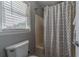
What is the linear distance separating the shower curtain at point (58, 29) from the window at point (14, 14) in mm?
518

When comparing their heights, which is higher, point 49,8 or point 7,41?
point 49,8

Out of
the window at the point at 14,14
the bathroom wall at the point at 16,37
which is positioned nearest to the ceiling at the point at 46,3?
the bathroom wall at the point at 16,37

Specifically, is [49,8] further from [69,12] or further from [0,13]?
[0,13]

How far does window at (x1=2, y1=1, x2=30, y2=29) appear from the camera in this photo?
1522mm

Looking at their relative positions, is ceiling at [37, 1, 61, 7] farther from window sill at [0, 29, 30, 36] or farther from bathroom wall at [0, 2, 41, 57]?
window sill at [0, 29, 30, 36]

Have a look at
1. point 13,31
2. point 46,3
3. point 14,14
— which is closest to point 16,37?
point 13,31

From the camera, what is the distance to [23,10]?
6.98 ft

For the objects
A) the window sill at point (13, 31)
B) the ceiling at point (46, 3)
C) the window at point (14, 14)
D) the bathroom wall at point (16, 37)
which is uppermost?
the ceiling at point (46, 3)

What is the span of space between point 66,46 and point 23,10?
3.84 ft

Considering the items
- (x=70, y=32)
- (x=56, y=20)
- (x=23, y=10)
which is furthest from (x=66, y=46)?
(x=23, y=10)

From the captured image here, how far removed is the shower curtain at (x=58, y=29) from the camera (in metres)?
2.15

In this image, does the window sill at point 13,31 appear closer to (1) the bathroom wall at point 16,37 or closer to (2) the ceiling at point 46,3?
(1) the bathroom wall at point 16,37

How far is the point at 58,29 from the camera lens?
2279mm

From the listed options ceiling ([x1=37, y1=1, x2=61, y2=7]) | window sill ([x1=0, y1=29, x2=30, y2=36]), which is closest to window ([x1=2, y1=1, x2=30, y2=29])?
window sill ([x1=0, y1=29, x2=30, y2=36])
